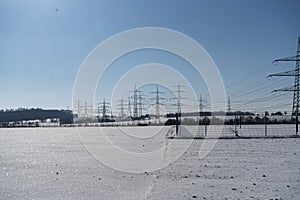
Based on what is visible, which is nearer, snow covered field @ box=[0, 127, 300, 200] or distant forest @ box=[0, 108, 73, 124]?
snow covered field @ box=[0, 127, 300, 200]

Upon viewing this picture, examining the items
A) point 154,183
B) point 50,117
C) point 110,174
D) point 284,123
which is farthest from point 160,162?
point 50,117

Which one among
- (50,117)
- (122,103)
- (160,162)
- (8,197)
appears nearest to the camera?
(8,197)

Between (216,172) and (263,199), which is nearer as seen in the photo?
(263,199)

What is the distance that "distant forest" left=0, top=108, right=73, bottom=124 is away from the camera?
68688 mm

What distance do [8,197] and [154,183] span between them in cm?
277

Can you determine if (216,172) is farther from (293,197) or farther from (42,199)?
(42,199)

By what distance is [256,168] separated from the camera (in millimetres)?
8414

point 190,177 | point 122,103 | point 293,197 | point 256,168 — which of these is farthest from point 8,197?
point 122,103

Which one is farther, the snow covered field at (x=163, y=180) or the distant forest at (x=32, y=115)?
the distant forest at (x=32, y=115)

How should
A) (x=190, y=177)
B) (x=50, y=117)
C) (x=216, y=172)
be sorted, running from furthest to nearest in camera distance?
(x=50, y=117) → (x=216, y=172) → (x=190, y=177)

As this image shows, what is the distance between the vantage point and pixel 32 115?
73.6 metres

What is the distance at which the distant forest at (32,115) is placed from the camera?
68.7 metres

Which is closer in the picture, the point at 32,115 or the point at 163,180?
the point at 163,180

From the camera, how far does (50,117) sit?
72688mm
